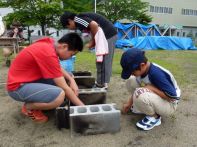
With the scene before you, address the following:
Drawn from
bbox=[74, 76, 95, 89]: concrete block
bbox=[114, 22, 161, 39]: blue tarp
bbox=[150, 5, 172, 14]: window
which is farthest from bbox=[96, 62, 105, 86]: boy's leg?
bbox=[150, 5, 172, 14]: window

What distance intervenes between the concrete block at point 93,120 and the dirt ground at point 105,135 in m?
0.06

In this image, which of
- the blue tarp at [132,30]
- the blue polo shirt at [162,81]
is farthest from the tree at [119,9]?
the blue polo shirt at [162,81]

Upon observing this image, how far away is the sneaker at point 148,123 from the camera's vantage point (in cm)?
273

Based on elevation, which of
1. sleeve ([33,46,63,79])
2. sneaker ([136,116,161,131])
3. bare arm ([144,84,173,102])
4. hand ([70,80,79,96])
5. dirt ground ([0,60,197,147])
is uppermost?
sleeve ([33,46,63,79])

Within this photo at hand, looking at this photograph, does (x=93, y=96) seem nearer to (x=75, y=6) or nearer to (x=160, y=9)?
(x=75, y=6)

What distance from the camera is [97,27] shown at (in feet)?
12.0

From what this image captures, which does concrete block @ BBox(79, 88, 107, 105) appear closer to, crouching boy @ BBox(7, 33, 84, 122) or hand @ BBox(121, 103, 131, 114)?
hand @ BBox(121, 103, 131, 114)

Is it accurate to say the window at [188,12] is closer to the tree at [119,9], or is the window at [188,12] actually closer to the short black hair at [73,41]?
the tree at [119,9]

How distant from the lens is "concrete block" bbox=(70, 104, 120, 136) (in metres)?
2.51

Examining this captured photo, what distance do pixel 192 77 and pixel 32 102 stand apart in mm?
3913

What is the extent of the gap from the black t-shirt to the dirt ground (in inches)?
48.4

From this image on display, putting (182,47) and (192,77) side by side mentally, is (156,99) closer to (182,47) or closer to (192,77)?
(192,77)

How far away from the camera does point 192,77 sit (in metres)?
5.58

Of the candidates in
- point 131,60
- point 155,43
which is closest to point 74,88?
point 131,60
